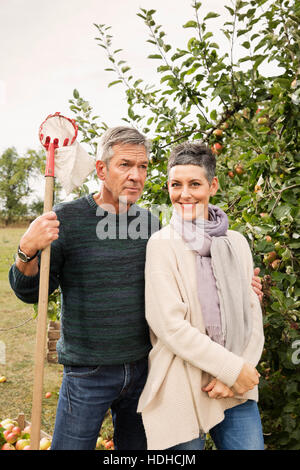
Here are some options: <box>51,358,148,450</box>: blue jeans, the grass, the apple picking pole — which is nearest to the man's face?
the apple picking pole

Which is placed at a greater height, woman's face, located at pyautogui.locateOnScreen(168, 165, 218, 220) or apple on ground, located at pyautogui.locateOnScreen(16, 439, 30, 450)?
woman's face, located at pyautogui.locateOnScreen(168, 165, 218, 220)

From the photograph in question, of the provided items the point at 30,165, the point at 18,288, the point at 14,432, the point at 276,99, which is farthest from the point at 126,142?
the point at 30,165

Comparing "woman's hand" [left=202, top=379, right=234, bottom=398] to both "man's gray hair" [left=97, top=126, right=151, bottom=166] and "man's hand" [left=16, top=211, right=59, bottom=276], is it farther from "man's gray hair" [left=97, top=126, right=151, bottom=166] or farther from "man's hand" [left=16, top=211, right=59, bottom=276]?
"man's gray hair" [left=97, top=126, right=151, bottom=166]

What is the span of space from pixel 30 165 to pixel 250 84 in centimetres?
4353

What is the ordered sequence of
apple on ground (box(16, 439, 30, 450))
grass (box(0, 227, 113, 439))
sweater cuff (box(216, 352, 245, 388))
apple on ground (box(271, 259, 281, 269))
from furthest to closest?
1. grass (box(0, 227, 113, 439))
2. apple on ground (box(16, 439, 30, 450))
3. apple on ground (box(271, 259, 281, 269))
4. sweater cuff (box(216, 352, 245, 388))

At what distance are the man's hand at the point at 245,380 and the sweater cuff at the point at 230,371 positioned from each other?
2cm

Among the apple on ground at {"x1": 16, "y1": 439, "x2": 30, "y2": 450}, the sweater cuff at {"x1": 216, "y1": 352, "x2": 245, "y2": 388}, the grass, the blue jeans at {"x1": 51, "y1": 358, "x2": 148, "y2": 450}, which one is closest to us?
the sweater cuff at {"x1": 216, "y1": 352, "x2": 245, "y2": 388}

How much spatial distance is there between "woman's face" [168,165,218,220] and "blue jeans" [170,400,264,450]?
27.2 inches

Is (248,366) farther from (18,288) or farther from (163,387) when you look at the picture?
(18,288)

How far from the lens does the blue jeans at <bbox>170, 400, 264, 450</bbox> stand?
1356mm

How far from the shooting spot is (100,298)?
1450mm

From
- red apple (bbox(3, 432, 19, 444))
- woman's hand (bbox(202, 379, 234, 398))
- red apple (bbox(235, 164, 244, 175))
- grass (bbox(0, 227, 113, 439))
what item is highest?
red apple (bbox(235, 164, 244, 175))

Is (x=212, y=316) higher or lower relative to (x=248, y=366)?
higher

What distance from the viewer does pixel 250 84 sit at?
229 cm
